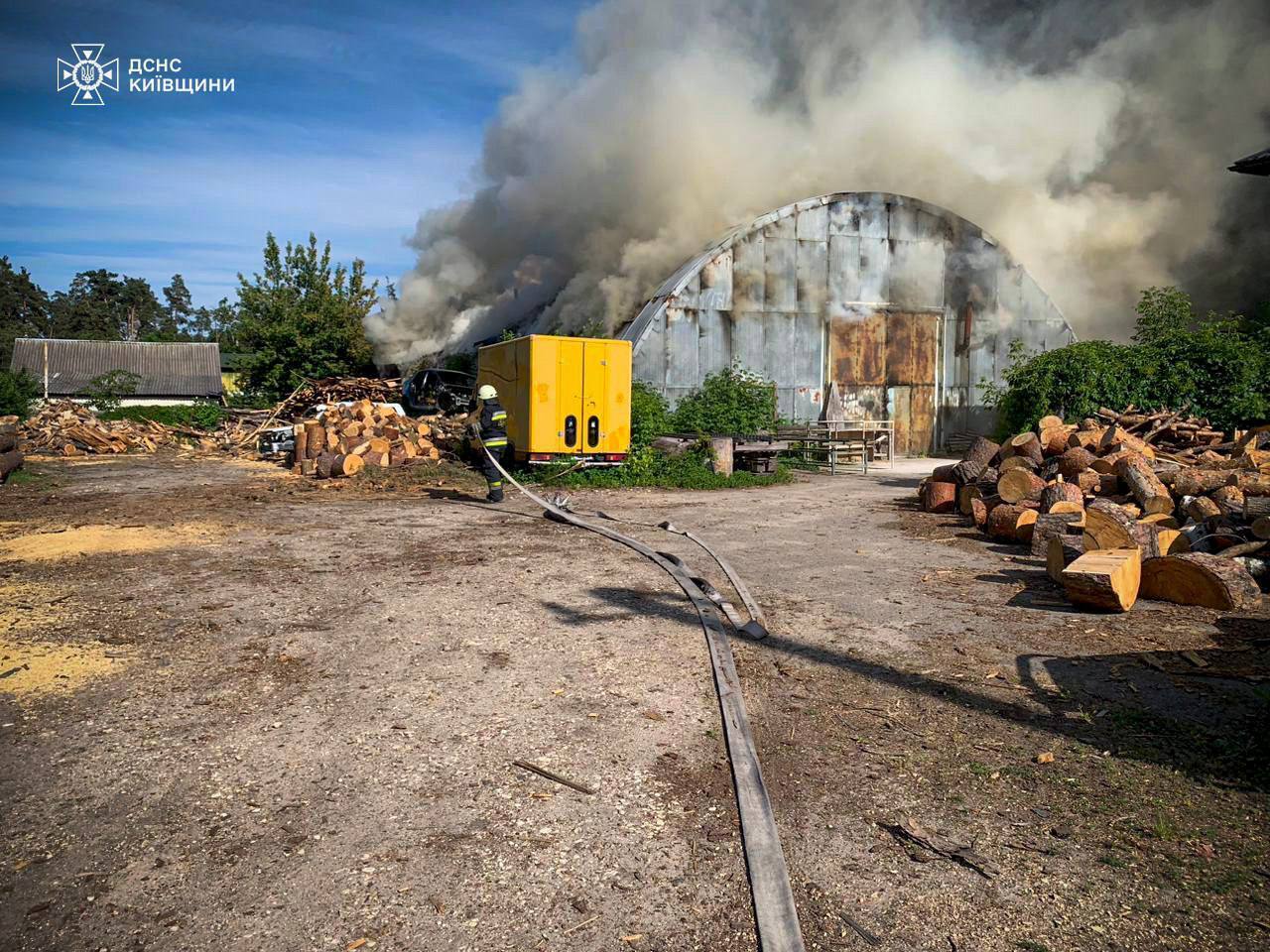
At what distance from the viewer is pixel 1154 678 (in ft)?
16.5

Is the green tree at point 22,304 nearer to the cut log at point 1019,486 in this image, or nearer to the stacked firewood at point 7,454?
the stacked firewood at point 7,454

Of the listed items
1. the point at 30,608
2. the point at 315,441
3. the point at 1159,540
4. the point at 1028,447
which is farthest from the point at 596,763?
the point at 315,441

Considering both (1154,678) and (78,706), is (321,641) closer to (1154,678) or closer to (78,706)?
(78,706)

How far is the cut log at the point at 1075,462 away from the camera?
34.3 ft

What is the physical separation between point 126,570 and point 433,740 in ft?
17.5

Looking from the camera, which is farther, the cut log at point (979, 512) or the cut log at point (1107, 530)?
the cut log at point (979, 512)

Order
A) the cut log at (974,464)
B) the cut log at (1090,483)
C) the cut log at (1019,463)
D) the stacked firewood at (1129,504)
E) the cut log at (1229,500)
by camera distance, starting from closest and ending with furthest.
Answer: the stacked firewood at (1129,504) → the cut log at (1229,500) → the cut log at (1090,483) → the cut log at (1019,463) → the cut log at (974,464)

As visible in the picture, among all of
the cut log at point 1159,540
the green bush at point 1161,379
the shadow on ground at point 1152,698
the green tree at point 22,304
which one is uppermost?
the green tree at point 22,304

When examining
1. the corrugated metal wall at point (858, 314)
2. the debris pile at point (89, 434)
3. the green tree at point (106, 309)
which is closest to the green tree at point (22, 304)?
the green tree at point (106, 309)

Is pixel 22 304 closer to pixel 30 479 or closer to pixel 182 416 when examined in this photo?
pixel 182 416

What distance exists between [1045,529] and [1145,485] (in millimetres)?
1484

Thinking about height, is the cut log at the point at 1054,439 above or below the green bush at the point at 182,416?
below

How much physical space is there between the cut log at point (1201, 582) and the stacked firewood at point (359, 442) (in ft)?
42.8

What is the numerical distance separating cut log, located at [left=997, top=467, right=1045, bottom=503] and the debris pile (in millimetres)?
21850
